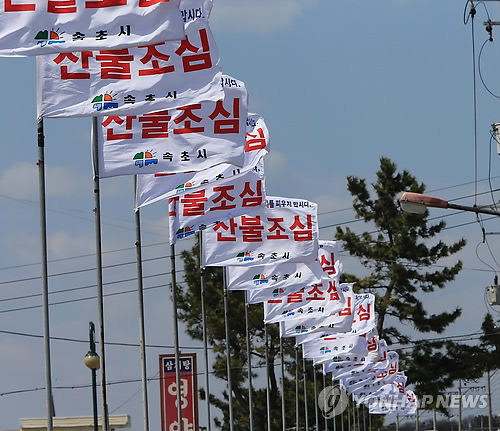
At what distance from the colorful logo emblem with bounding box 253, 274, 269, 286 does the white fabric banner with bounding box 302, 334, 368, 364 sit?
11102 mm

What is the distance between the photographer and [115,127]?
822 inches

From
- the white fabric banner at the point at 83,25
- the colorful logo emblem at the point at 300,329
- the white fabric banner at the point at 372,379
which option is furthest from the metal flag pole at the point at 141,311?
the white fabric banner at the point at 372,379

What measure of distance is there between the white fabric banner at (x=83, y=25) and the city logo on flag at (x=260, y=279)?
1577 cm

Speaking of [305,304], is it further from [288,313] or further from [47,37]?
[47,37]

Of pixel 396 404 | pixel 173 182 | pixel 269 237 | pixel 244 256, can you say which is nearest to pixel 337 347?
pixel 269 237

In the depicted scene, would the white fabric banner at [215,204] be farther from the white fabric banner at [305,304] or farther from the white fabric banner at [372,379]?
the white fabric banner at [372,379]

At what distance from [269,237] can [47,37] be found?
46.4 ft

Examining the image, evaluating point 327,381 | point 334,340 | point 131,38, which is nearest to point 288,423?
point 327,381

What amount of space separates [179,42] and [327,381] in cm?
6077

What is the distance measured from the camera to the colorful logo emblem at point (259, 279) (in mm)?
31500

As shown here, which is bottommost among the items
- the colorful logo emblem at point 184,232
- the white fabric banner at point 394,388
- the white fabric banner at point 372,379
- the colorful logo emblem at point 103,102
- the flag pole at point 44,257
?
the flag pole at point 44,257

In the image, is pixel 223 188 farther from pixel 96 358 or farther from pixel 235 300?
pixel 235 300

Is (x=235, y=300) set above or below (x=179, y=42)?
above

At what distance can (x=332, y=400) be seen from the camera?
7081cm
